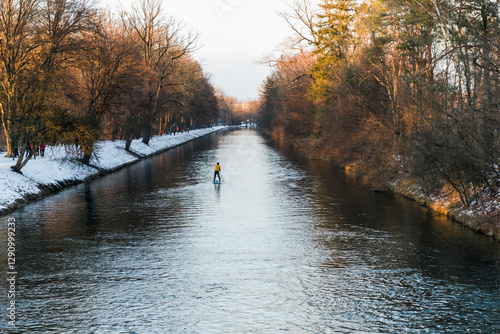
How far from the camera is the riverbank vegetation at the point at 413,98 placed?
19.3 meters

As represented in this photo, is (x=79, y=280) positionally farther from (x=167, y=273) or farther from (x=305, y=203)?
(x=305, y=203)

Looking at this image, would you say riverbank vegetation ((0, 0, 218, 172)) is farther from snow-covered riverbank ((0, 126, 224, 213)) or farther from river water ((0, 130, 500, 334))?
river water ((0, 130, 500, 334))

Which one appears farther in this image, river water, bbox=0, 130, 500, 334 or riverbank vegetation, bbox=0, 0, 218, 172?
riverbank vegetation, bbox=0, 0, 218, 172

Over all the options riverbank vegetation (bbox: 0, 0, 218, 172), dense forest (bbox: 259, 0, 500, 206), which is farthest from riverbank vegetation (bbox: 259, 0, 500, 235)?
riverbank vegetation (bbox: 0, 0, 218, 172)

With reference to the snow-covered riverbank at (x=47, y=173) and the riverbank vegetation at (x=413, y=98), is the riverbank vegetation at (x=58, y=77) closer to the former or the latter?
the snow-covered riverbank at (x=47, y=173)

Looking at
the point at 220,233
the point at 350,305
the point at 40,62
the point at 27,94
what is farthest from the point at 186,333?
the point at 40,62

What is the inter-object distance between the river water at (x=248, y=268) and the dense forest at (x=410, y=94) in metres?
3.18

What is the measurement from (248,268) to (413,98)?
2048 cm

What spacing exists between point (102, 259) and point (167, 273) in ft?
9.20

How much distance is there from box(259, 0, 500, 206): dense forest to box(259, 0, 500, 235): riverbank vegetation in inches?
2.8

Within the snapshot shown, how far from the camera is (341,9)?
48812 millimetres

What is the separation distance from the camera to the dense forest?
63.6ft

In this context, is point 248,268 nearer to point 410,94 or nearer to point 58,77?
point 410,94

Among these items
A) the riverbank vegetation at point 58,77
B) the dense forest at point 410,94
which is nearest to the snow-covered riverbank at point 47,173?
the riverbank vegetation at point 58,77
